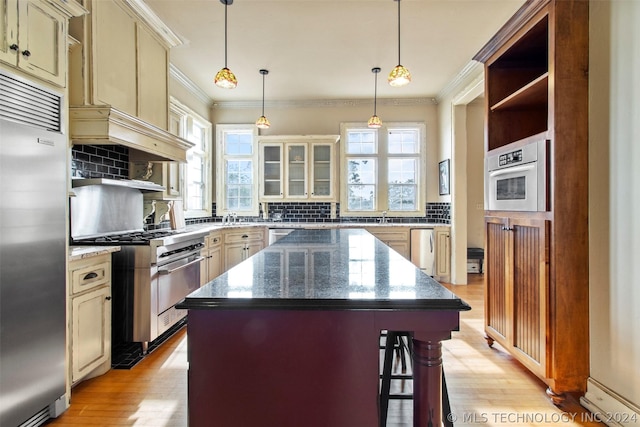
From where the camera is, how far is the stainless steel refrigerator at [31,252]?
143 cm

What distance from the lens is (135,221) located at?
3.25 metres

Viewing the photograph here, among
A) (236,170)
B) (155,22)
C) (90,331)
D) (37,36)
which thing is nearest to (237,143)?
(236,170)

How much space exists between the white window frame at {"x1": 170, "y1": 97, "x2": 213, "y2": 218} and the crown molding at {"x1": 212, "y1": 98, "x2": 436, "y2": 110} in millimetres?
500

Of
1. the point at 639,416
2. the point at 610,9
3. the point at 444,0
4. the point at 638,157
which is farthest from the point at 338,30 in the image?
the point at 639,416

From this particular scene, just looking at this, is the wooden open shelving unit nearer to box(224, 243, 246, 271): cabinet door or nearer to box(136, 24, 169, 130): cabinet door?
box(136, 24, 169, 130): cabinet door

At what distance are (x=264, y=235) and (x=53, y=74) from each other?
3.51m

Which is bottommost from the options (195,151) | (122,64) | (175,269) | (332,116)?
(175,269)

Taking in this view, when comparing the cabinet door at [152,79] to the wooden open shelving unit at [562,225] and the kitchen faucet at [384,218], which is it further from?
the kitchen faucet at [384,218]

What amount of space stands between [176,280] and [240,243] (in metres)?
1.76

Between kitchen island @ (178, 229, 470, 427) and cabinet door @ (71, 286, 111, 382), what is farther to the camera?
cabinet door @ (71, 286, 111, 382)

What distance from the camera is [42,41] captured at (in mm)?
1666

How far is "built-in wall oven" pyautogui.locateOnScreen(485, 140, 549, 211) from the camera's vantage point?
6.31ft

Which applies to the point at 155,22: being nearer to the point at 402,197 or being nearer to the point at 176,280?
the point at 176,280

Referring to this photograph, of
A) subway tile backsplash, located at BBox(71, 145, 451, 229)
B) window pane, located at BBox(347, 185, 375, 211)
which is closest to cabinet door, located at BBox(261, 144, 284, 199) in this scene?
subway tile backsplash, located at BBox(71, 145, 451, 229)
